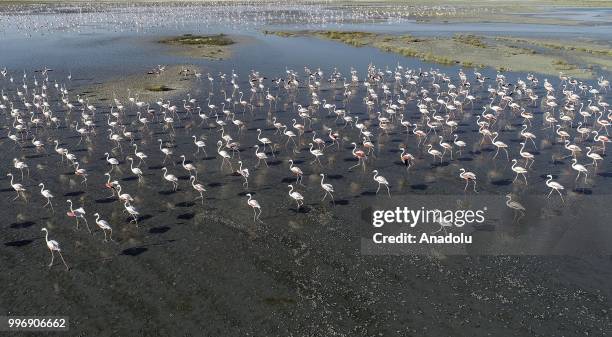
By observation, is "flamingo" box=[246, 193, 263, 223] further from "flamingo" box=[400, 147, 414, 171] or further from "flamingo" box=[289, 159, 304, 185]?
"flamingo" box=[400, 147, 414, 171]

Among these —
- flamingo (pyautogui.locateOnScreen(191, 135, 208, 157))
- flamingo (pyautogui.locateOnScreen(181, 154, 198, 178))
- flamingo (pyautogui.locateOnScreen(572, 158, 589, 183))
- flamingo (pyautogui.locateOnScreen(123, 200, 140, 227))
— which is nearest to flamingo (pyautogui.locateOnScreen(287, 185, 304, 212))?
flamingo (pyautogui.locateOnScreen(181, 154, 198, 178))

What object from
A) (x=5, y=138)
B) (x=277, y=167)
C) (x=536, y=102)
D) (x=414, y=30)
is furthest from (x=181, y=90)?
(x=414, y=30)

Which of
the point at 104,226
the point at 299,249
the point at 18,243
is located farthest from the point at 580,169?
the point at 18,243

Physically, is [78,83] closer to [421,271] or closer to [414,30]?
[421,271]

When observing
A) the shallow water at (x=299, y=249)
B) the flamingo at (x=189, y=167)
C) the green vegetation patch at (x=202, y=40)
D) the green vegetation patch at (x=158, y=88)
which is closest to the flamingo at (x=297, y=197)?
the shallow water at (x=299, y=249)

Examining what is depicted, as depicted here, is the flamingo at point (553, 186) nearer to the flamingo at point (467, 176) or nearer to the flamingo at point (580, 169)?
the flamingo at point (580, 169)
